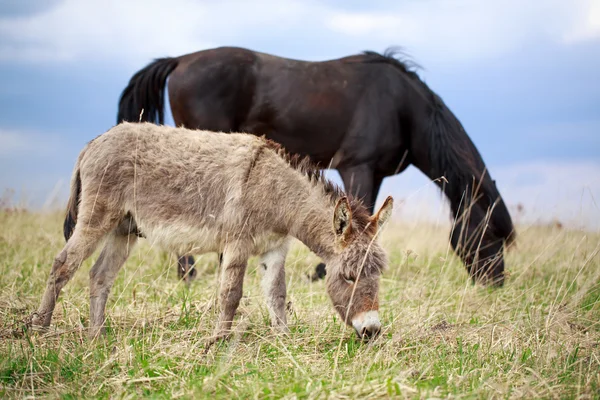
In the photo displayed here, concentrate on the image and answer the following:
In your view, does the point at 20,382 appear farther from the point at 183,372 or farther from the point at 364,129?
the point at 364,129

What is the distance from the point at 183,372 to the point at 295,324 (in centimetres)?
142

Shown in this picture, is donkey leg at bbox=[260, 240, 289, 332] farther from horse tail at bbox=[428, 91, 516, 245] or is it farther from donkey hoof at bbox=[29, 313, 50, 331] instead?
horse tail at bbox=[428, 91, 516, 245]

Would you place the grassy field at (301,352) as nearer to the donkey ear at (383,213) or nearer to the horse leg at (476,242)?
the donkey ear at (383,213)

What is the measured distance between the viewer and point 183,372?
3.86 metres

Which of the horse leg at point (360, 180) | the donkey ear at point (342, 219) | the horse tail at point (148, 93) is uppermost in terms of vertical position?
the horse tail at point (148, 93)

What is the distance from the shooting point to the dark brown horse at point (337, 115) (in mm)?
8047

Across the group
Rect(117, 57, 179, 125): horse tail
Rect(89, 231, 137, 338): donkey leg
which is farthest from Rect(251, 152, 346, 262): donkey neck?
Rect(117, 57, 179, 125): horse tail

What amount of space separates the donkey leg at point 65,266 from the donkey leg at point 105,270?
34 cm

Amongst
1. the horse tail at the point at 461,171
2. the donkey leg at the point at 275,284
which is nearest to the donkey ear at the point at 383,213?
the donkey leg at the point at 275,284

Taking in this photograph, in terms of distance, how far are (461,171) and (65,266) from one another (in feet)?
18.3

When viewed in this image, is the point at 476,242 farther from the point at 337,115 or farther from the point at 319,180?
the point at 319,180

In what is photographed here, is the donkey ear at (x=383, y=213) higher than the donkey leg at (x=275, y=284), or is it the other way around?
the donkey ear at (x=383, y=213)

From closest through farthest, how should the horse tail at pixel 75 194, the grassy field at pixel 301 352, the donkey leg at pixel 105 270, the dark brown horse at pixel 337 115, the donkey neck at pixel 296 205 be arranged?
the grassy field at pixel 301 352, the donkey neck at pixel 296 205, the donkey leg at pixel 105 270, the horse tail at pixel 75 194, the dark brown horse at pixel 337 115

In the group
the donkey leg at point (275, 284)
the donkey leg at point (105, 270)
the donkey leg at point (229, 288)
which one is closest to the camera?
the donkey leg at point (229, 288)
